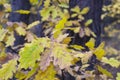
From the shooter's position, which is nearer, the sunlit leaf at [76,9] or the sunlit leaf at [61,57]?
the sunlit leaf at [61,57]

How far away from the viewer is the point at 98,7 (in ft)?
11.1

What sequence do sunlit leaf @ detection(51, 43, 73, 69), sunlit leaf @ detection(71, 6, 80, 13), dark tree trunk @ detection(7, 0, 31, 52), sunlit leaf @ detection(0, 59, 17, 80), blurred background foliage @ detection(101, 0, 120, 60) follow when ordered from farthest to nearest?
blurred background foliage @ detection(101, 0, 120, 60), dark tree trunk @ detection(7, 0, 31, 52), sunlit leaf @ detection(71, 6, 80, 13), sunlit leaf @ detection(0, 59, 17, 80), sunlit leaf @ detection(51, 43, 73, 69)

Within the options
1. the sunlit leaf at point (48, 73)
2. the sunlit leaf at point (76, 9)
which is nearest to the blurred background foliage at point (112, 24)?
the sunlit leaf at point (76, 9)

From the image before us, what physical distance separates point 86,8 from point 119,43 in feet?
41.4

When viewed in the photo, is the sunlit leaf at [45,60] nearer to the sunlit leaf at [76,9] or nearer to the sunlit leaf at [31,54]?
the sunlit leaf at [31,54]

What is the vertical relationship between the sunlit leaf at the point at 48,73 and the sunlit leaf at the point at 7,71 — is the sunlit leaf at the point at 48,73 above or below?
below

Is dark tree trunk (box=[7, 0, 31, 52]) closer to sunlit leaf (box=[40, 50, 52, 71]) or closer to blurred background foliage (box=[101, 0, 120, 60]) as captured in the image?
blurred background foliage (box=[101, 0, 120, 60])

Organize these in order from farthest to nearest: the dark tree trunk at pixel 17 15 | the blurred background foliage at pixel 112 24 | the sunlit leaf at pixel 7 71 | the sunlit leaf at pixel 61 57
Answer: the blurred background foliage at pixel 112 24
the dark tree trunk at pixel 17 15
the sunlit leaf at pixel 7 71
the sunlit leaf at pixel 61 57

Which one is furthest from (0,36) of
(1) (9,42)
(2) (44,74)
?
(2) (44,74)

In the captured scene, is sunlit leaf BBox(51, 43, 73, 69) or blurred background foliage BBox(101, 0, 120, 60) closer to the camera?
sunlit leaf BBox(51, 43, 73, 69)

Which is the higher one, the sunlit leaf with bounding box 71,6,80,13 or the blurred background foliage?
the sunlit leaf with bounding box 71,6,80,13

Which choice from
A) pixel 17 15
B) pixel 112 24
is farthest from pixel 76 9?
pixel 112 24

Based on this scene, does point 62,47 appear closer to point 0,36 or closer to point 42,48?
point 42,48

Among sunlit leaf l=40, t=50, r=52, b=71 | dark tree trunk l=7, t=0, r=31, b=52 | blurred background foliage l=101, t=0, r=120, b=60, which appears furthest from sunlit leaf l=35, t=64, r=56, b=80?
blurred background foliage l=101, t=0, r=120, b=60
